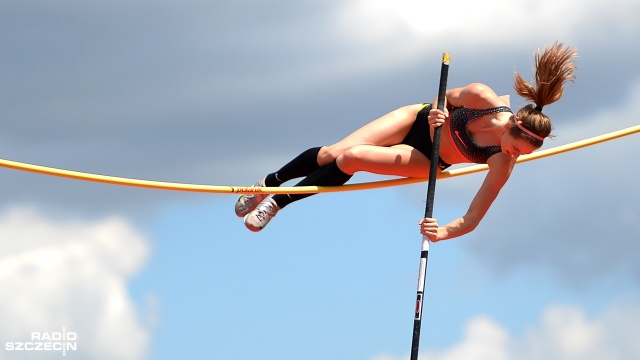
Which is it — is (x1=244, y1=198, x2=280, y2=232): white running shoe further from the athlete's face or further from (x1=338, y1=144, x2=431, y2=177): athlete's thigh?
the athlete's face

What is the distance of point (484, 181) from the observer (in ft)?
32.4

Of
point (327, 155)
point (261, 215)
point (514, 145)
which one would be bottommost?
point (261, 215)

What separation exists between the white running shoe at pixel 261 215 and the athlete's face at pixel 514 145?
2.11m

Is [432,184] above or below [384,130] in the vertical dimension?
below

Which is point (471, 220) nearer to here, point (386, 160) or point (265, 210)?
point (386, 160)

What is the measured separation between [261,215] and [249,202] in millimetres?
431

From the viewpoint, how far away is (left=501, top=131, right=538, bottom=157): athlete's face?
9547 mm

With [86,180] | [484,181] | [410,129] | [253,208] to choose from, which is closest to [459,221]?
[484,181]

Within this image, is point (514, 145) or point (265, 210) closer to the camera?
point (514, 145)

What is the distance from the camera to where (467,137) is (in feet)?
33.4

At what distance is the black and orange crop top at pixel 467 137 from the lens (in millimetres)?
10094

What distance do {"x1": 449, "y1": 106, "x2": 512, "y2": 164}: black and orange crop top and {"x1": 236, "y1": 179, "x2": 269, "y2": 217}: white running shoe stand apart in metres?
1.82

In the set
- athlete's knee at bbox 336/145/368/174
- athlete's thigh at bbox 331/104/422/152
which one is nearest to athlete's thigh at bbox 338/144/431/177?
athlete's knee at bbox 336/145/368/174

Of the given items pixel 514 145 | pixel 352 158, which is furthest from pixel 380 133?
pixel 514 145
